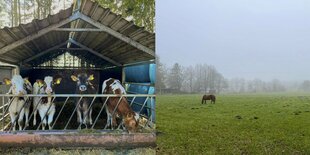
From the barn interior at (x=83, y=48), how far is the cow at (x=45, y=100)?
30 millimetres

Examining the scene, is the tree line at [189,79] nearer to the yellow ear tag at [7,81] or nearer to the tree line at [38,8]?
the tree line at [38,8]

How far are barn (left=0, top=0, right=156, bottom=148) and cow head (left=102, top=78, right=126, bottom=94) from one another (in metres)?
0.02

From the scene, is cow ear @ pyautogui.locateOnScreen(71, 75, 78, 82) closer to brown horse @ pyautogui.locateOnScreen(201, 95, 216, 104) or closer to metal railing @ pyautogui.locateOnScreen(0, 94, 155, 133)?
metal railing @ pyautogui.locateOnScreen(0, 94, 155, 133)

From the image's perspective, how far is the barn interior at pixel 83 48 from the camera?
1.53m

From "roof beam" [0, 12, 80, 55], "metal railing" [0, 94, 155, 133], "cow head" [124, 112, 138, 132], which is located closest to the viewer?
"roof beam" [0, 12, 80, 55]

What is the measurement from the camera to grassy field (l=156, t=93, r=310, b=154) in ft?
5.78

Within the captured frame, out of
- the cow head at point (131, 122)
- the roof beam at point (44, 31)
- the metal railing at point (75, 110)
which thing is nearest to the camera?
the roof beam at point (44, 31)

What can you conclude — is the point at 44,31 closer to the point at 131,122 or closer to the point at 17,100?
the point at 17,100

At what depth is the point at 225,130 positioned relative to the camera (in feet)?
5.90

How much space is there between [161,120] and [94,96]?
0.40 meters

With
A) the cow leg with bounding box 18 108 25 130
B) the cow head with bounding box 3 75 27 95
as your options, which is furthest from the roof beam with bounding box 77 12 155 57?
the cow leg with bounding box 18 108 25 130

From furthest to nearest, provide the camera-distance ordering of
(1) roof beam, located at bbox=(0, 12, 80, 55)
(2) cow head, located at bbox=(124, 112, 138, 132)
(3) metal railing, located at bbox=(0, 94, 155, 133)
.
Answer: (2) cow head, located at bbox=(124, 112, 138, 132), (3) metal railing, located at bbox=(0, 94, 155, 133), (1) roof beam, located at bbox=(0, 12, 80, 55)

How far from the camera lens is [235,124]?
1.80 metres

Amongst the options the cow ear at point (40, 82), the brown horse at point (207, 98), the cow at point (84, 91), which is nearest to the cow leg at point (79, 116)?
the cow at point (84, 91)
